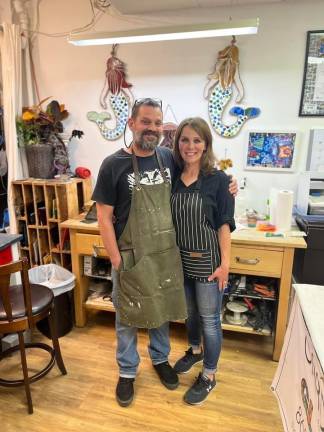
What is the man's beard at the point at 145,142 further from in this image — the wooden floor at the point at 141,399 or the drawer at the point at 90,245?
the wooden floor at the point at 141,399

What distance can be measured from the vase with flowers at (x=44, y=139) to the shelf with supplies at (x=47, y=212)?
13cm

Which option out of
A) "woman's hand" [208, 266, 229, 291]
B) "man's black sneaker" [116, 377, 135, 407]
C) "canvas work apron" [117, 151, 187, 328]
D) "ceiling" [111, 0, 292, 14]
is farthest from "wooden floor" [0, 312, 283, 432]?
"ceiling" [111, 0, 292, 14]

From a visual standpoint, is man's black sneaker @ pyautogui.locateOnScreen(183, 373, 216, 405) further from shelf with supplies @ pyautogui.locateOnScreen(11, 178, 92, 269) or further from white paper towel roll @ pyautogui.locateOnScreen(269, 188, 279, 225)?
shelf with supplies @ pyautogui.locateOnScreen(11, 178, 92, 269)

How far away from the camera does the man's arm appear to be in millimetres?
1583

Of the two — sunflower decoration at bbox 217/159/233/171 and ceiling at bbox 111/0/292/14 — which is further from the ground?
ceiling at bbox 111/0/292/14

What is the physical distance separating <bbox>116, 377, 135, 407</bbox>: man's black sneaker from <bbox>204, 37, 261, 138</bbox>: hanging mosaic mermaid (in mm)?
1751

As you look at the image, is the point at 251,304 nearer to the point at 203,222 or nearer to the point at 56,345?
the point at 203,222

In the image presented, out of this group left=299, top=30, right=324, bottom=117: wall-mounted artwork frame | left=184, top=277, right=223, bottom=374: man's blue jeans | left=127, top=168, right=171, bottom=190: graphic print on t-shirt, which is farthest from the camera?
left=299, top=30, right=324, bottom=117: wall-mounted artwork frame

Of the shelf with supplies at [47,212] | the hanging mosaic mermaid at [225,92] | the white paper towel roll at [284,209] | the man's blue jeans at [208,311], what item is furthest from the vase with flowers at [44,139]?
the white paper towel roll at [284,209]

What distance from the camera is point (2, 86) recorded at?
2609mm

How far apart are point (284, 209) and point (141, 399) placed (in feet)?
4.63

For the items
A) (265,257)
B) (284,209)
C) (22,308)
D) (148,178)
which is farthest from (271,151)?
(22,308)

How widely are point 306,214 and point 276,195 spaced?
9.5 inches

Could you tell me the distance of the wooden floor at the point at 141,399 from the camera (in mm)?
1616
